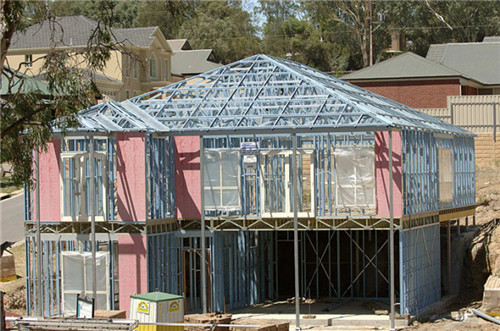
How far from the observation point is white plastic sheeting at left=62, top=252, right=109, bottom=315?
2628cm

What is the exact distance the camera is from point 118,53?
62594mm

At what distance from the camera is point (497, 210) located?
125 ft

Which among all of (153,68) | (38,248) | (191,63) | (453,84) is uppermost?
(191,63)

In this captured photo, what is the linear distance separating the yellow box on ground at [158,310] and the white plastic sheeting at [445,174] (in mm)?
11679

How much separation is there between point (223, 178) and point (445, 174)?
8.38 m

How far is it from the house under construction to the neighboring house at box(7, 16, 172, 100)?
32.7 meters

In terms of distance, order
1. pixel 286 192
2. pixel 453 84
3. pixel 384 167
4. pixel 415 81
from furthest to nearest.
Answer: pixel 415 81 < pixel 453 84 < pixel 286 192 < pixel 384 167

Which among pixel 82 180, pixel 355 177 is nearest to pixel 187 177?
pixel 82 180

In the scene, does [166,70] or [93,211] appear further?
[166,70]

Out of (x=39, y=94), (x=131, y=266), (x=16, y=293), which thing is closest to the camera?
(x=39, y=94)

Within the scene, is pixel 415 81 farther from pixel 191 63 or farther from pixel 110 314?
pixel 110 314

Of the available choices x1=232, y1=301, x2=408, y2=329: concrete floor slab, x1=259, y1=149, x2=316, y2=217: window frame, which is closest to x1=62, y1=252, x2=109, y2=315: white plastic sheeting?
x1=232, y1=301, x2=408, y2=329: concrete floor slab

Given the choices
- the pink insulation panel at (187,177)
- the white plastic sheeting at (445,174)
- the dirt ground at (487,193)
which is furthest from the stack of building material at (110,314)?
the dirt ground at (487,193)

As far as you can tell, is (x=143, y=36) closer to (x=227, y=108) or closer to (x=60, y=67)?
(x=227, y=108)
